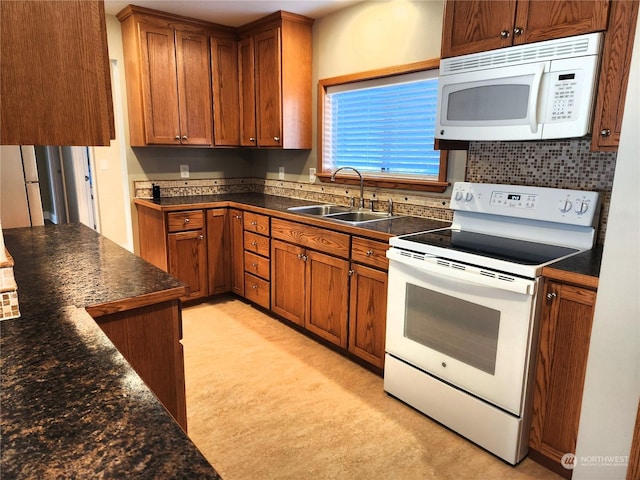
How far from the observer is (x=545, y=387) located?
1.81 metres

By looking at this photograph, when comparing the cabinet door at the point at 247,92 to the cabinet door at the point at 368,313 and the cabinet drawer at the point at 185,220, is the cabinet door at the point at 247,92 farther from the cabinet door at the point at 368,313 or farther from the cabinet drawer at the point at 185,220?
the cabinet door at the point at 368,313

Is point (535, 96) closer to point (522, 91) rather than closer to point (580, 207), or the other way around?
point (522, 91)

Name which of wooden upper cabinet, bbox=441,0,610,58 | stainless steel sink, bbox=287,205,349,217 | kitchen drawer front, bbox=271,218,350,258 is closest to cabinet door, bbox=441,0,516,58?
wooden upper cabinet, bbox=441,0,610,58

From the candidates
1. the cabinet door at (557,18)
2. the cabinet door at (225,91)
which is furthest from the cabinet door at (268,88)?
the cabinet door at (557,18)

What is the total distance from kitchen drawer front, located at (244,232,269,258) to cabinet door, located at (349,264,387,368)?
980mm

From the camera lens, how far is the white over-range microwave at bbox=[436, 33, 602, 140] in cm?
180

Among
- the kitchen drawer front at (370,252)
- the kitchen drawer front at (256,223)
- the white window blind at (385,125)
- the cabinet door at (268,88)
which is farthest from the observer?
the cabinet door at (268,88)

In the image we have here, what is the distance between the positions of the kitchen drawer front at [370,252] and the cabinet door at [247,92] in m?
1.81

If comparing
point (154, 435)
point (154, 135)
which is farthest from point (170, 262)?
point (154, 435)

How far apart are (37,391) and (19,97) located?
0.61m

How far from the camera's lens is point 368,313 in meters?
2.58

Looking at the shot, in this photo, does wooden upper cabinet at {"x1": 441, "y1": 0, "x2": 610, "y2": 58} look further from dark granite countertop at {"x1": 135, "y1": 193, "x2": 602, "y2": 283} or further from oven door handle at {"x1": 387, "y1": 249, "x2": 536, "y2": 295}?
oven door handle at {"x1": 387, "y1": 249, "x2": 536, "y2": 295}

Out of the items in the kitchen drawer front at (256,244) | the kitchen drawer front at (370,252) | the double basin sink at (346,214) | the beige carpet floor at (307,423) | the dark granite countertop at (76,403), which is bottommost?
the beige carpet floor at (307,423)

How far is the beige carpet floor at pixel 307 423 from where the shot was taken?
187cm
